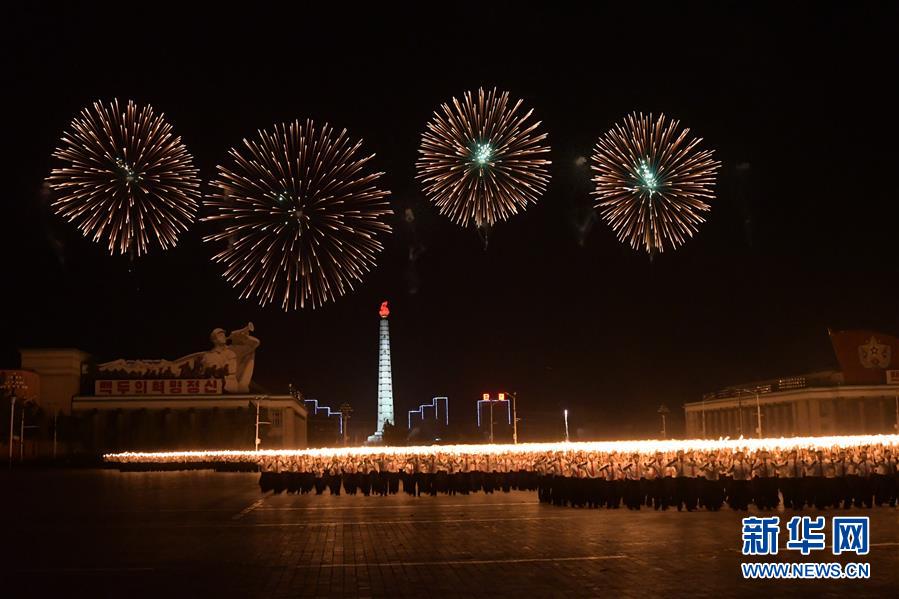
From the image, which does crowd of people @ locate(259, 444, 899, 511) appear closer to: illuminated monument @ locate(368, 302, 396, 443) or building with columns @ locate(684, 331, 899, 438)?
building with columns @ locate(684, 331, 899, 438)

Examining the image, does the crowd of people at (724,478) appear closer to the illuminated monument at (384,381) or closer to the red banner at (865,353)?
the red banner at (865,353)

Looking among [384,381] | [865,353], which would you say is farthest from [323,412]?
[865,353]

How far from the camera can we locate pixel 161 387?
87812mm

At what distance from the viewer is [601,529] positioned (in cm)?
1980

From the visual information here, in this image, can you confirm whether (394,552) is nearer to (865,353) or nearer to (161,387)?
(161,387)

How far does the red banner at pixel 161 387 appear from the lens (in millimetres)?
86625

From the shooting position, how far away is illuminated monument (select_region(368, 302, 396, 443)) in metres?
158

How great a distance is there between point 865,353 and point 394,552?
7995 centimetres

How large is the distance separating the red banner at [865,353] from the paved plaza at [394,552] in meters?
67.3

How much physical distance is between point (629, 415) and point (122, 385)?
6608 cm

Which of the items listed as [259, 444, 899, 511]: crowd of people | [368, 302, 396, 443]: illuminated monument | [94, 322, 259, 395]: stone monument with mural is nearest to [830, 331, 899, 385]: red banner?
[94, 322, 259, 395]: stone monument with mural

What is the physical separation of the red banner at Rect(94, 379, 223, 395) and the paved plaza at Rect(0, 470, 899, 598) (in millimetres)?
61054

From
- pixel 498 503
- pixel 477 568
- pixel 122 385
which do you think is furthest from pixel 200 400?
pixel 477 568

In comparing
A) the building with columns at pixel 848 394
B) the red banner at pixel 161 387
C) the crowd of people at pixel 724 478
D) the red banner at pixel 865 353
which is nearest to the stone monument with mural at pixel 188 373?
the red banner at pixel 161 387
